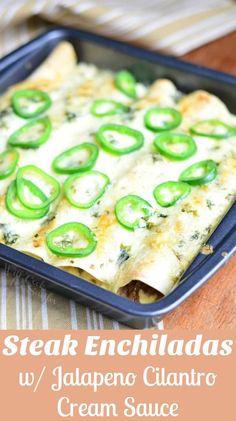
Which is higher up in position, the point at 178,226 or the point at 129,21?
the point at 129,21

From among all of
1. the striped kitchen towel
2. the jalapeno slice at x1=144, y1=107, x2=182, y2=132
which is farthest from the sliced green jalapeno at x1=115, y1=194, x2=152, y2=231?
the striped kitchen towel

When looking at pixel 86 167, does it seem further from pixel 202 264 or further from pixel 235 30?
pixel 235 30

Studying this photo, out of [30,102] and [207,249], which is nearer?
[207,249]

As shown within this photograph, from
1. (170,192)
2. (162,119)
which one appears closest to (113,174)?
(170,192)

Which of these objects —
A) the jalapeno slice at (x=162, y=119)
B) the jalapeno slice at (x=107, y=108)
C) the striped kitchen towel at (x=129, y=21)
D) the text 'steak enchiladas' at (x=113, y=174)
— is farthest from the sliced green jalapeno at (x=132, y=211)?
the striped kitchen towel at (x=129, y=21)

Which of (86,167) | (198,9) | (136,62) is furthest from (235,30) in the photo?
(86,167)

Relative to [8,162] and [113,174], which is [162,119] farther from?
[8,162]

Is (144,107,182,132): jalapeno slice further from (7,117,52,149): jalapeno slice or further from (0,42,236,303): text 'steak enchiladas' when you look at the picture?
(7,117,52,149): jalapeno slice
